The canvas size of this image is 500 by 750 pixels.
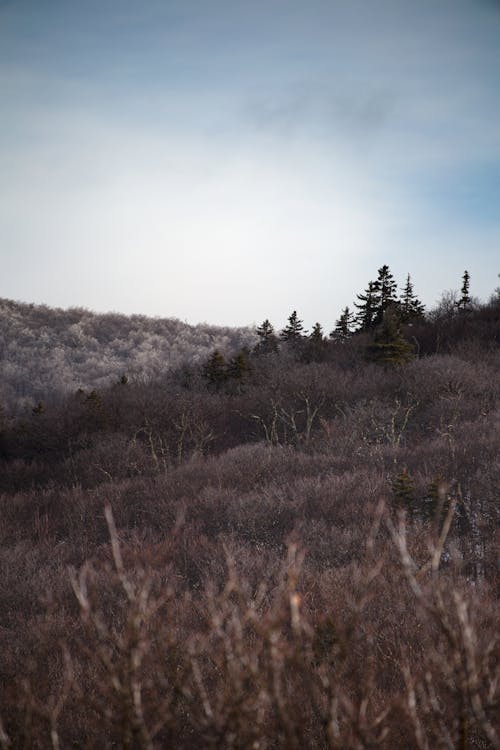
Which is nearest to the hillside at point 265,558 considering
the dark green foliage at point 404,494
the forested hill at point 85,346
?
the dark green foliage at point 404,494

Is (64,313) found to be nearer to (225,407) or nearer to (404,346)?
(225,407)

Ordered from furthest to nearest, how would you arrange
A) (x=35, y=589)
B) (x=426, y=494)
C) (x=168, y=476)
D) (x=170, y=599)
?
(x=168, y=476)
(x=426, y=494)
(x=35, y=589)
(x=170, y=599)

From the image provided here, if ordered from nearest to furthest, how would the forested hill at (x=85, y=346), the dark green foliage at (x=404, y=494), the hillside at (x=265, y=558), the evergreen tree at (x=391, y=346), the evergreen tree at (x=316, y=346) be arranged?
the hillside at (x=265, y=558), the dark green foliage at (x=404, y=494), the evergreen tree at (x=391, y=346), the evergreen tree at (x=316, y=346), the forested hill at (x=85, y=346)

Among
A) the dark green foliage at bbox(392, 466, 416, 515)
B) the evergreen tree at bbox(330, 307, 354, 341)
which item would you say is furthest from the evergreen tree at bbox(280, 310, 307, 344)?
the dark green foliage at bbox(392, 466, 416, 515)

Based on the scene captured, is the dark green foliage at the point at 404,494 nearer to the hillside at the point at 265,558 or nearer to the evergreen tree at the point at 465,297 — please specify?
the hillside at the point at 265,558

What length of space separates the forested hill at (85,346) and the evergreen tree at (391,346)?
11.3 m

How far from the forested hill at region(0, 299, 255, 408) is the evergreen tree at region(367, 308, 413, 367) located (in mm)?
11331

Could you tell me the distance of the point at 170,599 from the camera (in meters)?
5.21

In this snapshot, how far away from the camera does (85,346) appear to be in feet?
105

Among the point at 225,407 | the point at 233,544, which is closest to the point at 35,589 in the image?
the point at 233,544

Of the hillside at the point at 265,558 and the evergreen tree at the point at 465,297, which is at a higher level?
the evergreen tree at the point at 465,297

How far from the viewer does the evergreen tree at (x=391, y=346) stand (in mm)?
16562

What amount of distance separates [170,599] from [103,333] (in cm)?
3138

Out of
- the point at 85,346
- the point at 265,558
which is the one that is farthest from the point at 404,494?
the point at 85,346
